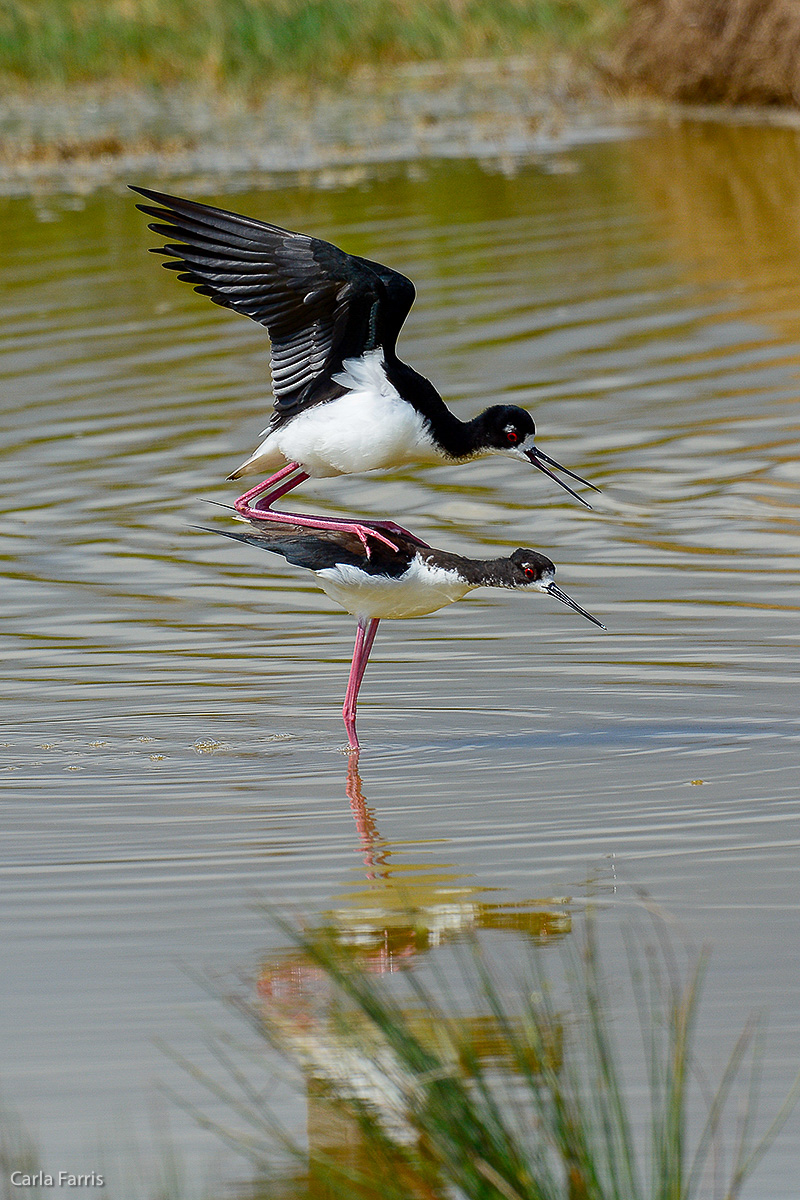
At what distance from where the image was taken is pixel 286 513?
6465 millimetres

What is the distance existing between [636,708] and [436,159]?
1294cm

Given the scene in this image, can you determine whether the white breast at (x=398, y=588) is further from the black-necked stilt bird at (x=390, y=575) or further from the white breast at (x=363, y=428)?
the white breast at (x=363, y=428)

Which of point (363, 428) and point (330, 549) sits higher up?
point (363, 428)

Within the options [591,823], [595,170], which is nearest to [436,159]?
[595,170]

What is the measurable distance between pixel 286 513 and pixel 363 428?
536mm

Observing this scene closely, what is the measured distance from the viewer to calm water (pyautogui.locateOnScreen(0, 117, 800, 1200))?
426cm

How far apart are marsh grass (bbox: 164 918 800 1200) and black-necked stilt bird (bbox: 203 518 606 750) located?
1851mm

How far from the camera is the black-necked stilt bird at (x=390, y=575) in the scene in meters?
5.73

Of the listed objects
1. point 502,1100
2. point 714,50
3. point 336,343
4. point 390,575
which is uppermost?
point 714,50

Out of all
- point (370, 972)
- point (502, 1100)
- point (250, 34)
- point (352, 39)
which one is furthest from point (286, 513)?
point (352, 39)

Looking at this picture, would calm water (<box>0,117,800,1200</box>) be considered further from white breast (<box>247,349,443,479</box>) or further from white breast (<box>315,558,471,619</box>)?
white breast (<box>247,349,443,479</box>)

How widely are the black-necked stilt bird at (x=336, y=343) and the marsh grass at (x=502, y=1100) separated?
241 cm

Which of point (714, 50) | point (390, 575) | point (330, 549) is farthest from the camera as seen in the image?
point (714, 50)

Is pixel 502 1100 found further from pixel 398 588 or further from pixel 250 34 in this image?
pixel 250 34
